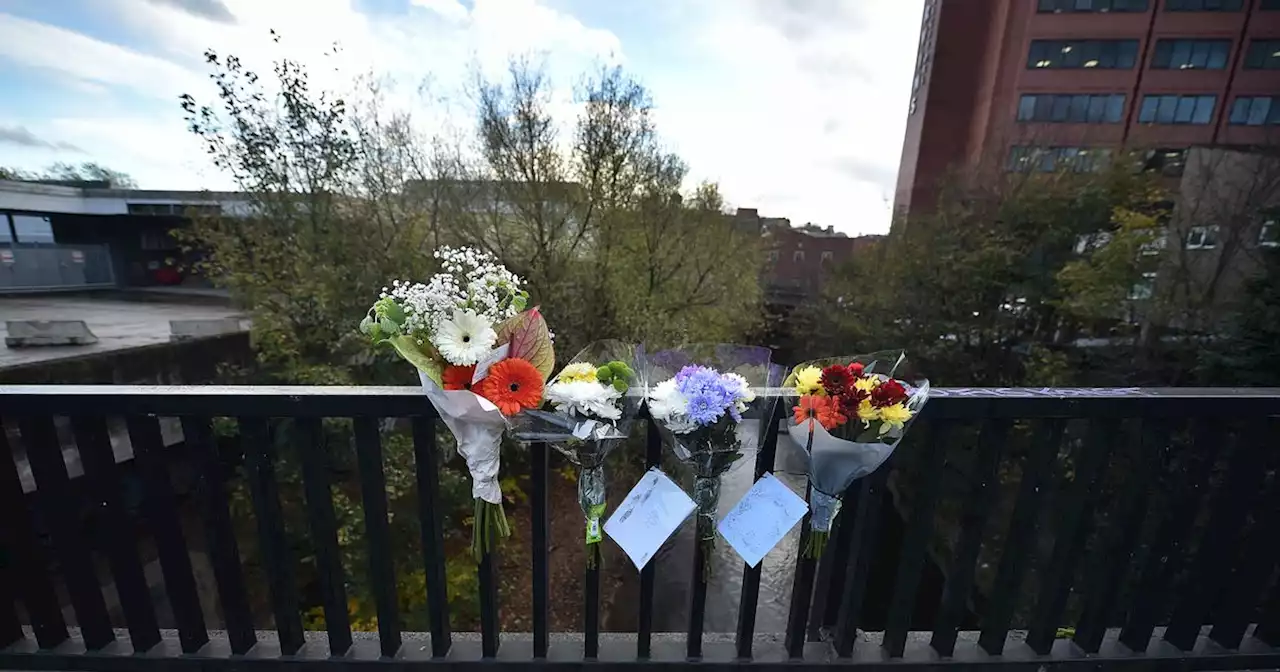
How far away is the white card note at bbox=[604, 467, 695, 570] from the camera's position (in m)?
1.13

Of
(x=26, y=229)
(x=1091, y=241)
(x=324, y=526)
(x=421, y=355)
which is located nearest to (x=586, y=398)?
(x=421, y=355)

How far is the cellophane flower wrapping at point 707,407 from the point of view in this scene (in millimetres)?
1026

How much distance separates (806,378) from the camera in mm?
1138

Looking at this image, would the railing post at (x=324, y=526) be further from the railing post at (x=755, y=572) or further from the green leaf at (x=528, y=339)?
the railing post at (x=755, y=572)

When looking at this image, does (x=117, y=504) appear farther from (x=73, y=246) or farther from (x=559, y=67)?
(x=73, y=246)

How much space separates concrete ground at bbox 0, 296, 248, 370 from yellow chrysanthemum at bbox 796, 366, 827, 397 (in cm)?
623

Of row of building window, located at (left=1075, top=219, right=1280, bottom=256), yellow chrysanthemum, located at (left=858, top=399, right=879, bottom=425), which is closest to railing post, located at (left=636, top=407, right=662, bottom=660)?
yellow chrysanthemum, located at (left=858, top=399, right=879, bottom=425)

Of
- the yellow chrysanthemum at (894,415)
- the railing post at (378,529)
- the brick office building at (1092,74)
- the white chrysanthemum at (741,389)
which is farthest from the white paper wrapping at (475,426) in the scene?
the brick office building at (1092,74)

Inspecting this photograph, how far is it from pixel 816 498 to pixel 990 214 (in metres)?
7.89

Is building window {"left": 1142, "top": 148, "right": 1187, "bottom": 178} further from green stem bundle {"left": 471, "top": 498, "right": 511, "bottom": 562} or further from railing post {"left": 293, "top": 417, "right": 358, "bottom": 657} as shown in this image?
railing post {"left": 293, "top": 417, "right": 358, "bottom": 657}

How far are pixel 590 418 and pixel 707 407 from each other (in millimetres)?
262

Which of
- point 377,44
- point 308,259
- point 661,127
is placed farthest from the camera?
point 661,127

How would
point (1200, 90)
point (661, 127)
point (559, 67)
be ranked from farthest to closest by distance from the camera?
point (1200, 90)
point (661, 127)
point (559, 67)

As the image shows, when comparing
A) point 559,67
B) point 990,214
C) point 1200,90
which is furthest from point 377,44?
point 1200,90
